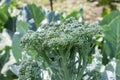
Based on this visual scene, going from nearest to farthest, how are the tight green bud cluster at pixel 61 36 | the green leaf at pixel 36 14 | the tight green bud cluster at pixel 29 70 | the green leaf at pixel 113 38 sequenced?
the tight green bud cluster at pixel 61 36, the tight green bud cluster at pixel 29 70, the green leaf at pixel 113 38, the green leaf at pixel 36 14

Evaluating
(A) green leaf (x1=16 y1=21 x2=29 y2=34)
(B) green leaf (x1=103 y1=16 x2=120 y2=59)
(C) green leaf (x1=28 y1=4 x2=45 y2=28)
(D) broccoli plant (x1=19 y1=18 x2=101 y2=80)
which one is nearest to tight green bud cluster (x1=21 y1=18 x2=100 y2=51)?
(D) broccoli plant (x1=19 y1=18 x2=101 y2=80)

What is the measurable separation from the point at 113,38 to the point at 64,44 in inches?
26.2

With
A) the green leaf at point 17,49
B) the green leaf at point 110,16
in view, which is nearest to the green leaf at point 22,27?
the green leaf at point 17,49

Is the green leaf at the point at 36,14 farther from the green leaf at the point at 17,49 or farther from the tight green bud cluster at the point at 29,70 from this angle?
the tight green bud cluster at the point at 29,70

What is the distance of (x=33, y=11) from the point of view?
7.00 feet

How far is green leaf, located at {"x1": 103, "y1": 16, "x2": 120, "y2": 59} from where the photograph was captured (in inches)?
67.1

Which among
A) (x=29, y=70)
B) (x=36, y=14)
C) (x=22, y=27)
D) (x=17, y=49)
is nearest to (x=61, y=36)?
(x=29, y=70)

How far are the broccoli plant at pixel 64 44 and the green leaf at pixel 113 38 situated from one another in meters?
0.50

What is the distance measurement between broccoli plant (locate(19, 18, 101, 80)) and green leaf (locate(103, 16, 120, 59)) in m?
0.50

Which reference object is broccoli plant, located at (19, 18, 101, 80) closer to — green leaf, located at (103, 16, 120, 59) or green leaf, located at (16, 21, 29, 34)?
green leaf, located at (103, 16, 120, 59)

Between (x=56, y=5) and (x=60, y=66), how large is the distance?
5311mm

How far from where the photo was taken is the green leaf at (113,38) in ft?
5.59

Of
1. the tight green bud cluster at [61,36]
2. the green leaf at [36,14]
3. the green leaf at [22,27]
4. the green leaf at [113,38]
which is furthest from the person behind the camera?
the green leaf at [36,14]

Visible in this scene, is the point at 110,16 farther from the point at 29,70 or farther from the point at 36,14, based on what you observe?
the point at 29,70
